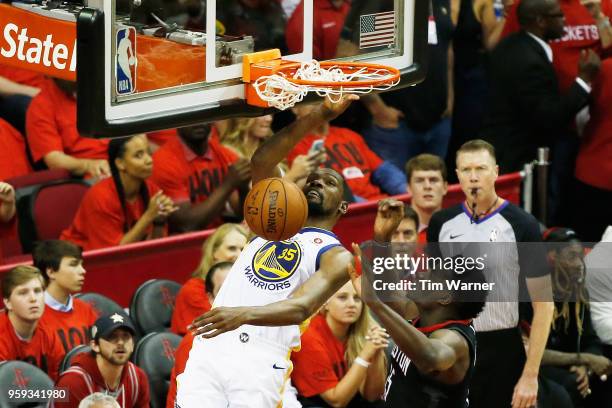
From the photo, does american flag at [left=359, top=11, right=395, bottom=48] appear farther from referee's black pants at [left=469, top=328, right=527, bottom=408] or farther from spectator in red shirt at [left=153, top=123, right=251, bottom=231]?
spectator in red shirt at [left=153, top=123, right=251, bottom=231]

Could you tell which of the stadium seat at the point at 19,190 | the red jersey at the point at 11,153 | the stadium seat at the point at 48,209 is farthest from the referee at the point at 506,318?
the red jersey at the point at 11,153

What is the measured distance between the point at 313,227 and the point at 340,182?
307 millimetres

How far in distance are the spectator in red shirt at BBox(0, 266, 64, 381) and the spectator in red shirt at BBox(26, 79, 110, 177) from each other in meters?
1.54

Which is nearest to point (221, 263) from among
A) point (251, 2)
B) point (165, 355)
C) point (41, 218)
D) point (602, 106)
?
point (165, 355)

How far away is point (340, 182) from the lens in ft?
25.6

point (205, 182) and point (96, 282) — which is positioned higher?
point (205, 182)

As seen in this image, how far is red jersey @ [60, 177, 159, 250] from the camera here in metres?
9.73

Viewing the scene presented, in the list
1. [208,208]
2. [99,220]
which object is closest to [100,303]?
[99,220]

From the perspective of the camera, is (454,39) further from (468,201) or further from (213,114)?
(213,114)

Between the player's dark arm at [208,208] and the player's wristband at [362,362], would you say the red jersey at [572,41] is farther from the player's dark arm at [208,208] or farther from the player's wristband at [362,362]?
the player's wristband at [362,362]

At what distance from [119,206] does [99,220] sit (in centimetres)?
16

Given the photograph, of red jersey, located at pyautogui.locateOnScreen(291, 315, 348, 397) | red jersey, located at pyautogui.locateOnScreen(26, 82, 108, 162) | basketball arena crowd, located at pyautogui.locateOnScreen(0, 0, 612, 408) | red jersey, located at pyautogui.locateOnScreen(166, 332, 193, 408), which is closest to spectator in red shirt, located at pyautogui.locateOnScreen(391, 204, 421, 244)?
basketball arena crowd, located at pyautogui.locateOnScreen(0, 0, 612, 408)

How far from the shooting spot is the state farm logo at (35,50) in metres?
7.41

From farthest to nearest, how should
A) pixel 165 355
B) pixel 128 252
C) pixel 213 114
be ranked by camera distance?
pixel 128 252, pixel 165 355, pixel 213 114
